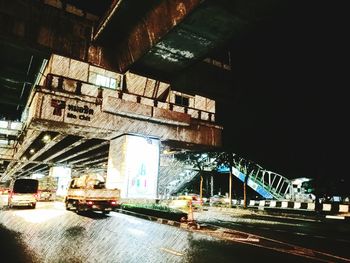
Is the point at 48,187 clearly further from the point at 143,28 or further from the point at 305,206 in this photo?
the point at 143,28

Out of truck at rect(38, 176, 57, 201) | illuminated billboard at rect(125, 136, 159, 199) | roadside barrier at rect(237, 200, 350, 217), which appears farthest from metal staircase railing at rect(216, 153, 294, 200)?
truck at rect(38, 176, 57, 201)

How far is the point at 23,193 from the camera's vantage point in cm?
2338

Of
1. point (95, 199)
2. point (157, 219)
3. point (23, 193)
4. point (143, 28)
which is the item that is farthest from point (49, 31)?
point (157, 219)

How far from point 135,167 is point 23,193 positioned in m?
9.30

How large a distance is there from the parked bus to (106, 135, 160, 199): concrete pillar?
20.1 feet

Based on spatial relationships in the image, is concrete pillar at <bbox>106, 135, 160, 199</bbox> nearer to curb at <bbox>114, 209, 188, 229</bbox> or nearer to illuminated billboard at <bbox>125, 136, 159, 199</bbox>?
illuminated billboard at <bbox>125, 136, 159, 199</bbox>

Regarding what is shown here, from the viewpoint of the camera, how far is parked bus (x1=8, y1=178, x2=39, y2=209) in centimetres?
2302

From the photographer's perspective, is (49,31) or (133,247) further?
(49,31)

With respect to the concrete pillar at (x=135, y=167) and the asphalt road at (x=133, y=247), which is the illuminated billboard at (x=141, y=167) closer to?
the concrete pillar at (x=135, y=167)

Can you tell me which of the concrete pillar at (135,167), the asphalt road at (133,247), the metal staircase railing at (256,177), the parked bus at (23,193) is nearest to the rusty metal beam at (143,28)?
the concrete pillar at (135,167)

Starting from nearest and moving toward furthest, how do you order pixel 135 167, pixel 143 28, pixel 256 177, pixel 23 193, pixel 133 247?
pixel 133 247 → pixel 143 28 → pixel 135 167 → pixel 23 193 → pixel 256 177

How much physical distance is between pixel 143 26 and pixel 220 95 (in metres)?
12.4

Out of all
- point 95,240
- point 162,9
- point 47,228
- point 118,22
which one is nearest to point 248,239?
point 95,240

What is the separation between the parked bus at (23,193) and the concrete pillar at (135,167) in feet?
20.1
